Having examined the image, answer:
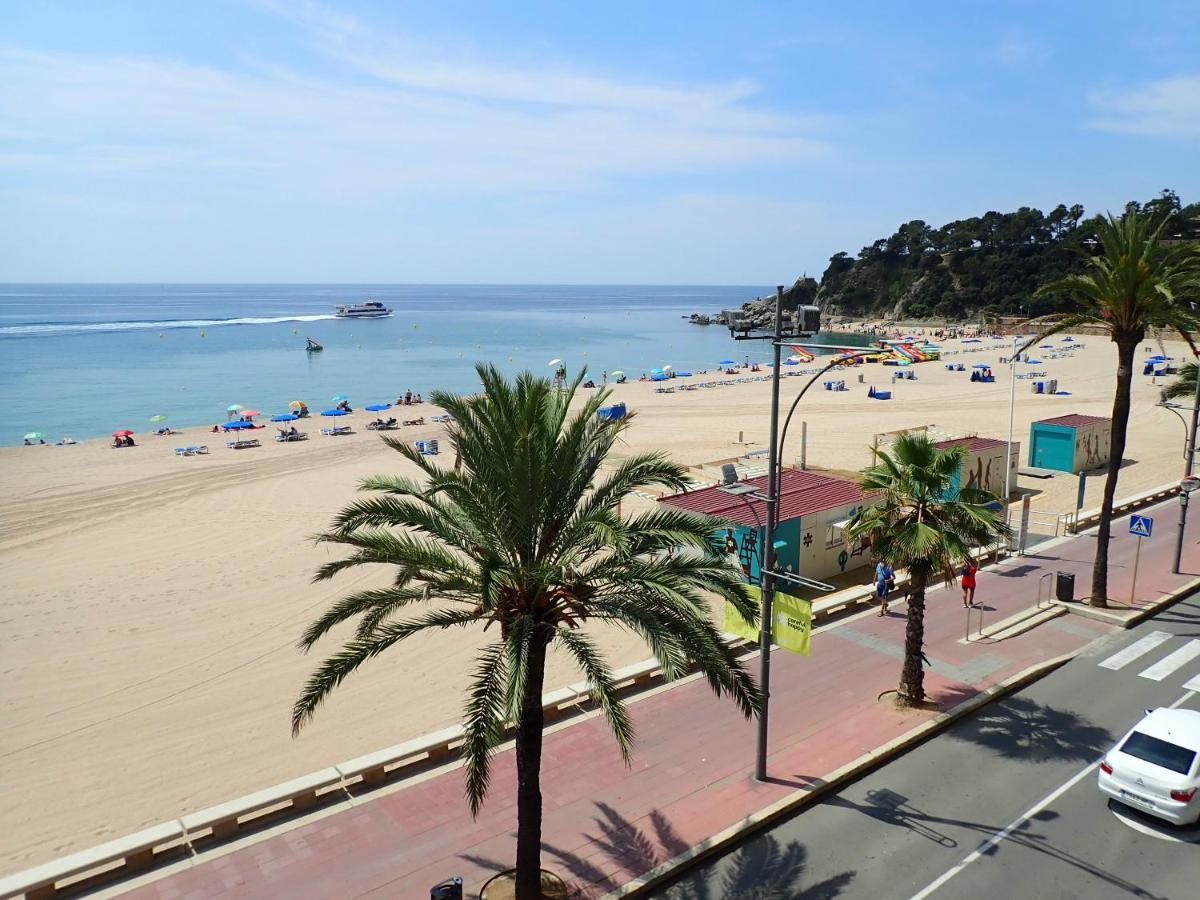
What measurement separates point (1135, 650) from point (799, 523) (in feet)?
24.4

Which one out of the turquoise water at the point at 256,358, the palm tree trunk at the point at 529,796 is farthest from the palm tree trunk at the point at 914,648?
the turquoise water at the point at 256,358

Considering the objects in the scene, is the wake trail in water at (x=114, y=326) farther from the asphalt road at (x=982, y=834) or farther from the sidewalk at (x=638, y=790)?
the asphalt road at (x=982, y=834)

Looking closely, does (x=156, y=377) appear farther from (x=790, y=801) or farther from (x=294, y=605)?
(x=790, y=801)

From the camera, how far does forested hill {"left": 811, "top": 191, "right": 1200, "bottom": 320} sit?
133625mm

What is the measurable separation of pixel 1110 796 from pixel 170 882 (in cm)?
1217

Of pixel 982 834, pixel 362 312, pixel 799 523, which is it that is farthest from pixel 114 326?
pixel 982 834

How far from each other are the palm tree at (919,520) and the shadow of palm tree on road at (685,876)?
4.84 metres

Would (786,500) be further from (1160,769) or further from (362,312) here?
(362,312)

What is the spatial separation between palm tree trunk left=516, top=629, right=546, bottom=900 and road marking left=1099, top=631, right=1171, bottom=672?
489 inches

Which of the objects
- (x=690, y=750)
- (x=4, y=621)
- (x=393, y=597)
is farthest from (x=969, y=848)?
(x=4, y=621)

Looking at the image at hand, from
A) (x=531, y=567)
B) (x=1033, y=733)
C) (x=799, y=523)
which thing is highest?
(x=531, y=567)

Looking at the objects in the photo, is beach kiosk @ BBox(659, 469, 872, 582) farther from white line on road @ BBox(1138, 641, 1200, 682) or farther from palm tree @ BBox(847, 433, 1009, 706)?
white line on road @ BBox(1138, 641, 1200, 682)

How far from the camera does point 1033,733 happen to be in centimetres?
1371

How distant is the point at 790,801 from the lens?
38.2ft
